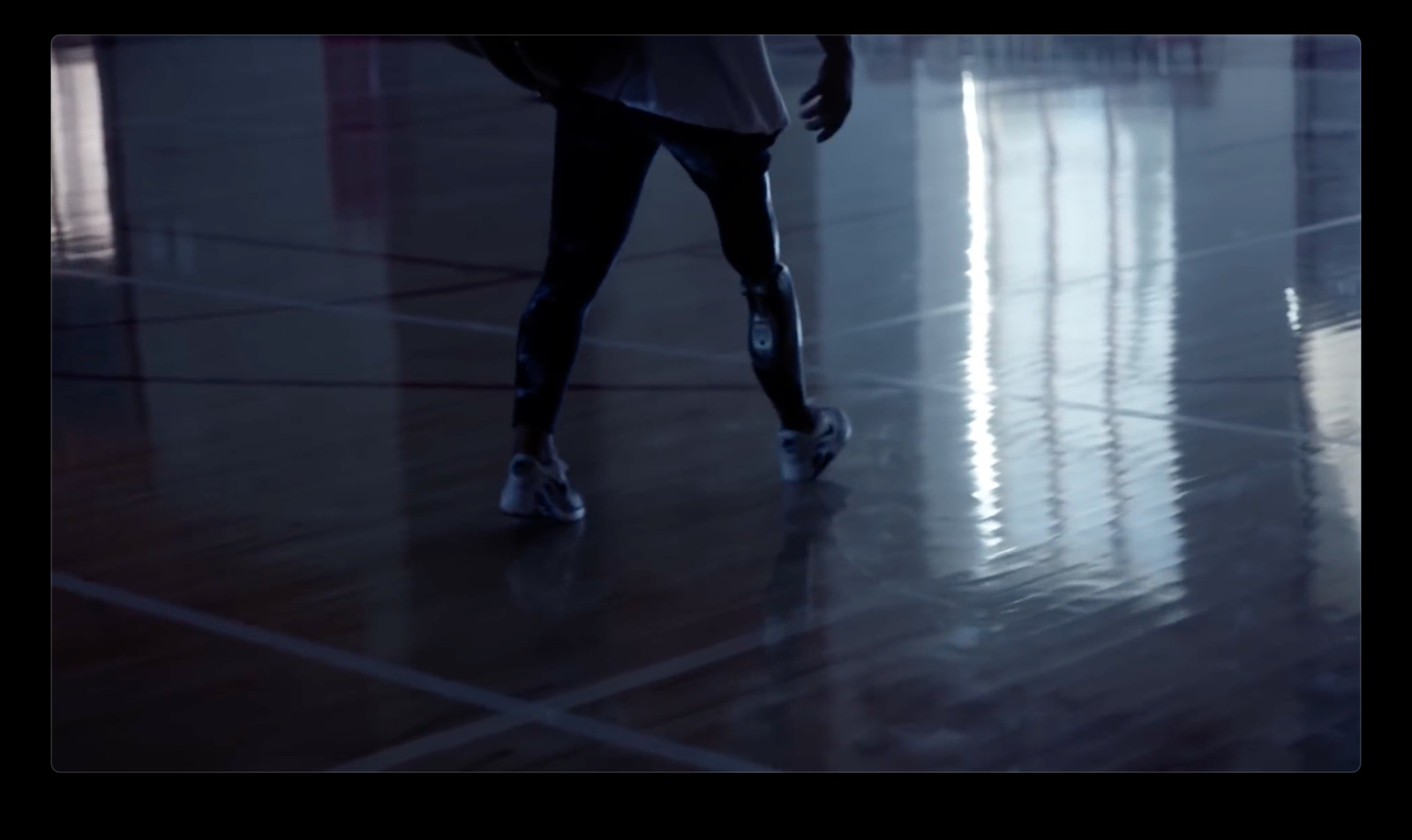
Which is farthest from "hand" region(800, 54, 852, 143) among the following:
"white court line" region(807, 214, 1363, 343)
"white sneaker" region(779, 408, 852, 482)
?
"white court line" region(807, 214, 1363, 343)

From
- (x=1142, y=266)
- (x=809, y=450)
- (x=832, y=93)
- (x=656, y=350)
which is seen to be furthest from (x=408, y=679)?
(x=1142, y=266)

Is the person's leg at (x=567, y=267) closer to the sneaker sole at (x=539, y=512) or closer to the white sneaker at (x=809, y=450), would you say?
the sneaker sole at (x=539, y=512)

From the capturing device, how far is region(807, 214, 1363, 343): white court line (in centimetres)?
635

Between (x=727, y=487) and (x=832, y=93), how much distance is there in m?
0.89

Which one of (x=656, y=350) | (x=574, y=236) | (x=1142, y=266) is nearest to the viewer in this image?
(x=574, y=236)

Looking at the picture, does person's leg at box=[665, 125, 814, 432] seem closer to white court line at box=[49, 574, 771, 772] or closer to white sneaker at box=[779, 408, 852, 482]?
white sneaker at box=[779, 408, 852, 482]

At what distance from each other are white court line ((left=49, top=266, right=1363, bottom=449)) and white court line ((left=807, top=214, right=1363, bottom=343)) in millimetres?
465

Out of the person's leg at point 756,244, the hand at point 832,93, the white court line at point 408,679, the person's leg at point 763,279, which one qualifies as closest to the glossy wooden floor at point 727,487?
the white court line at point 408,679

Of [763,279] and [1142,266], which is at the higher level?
[763,279]

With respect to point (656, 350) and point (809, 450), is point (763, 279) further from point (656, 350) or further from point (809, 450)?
point (656, 350)

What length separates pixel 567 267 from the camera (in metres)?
4.43
